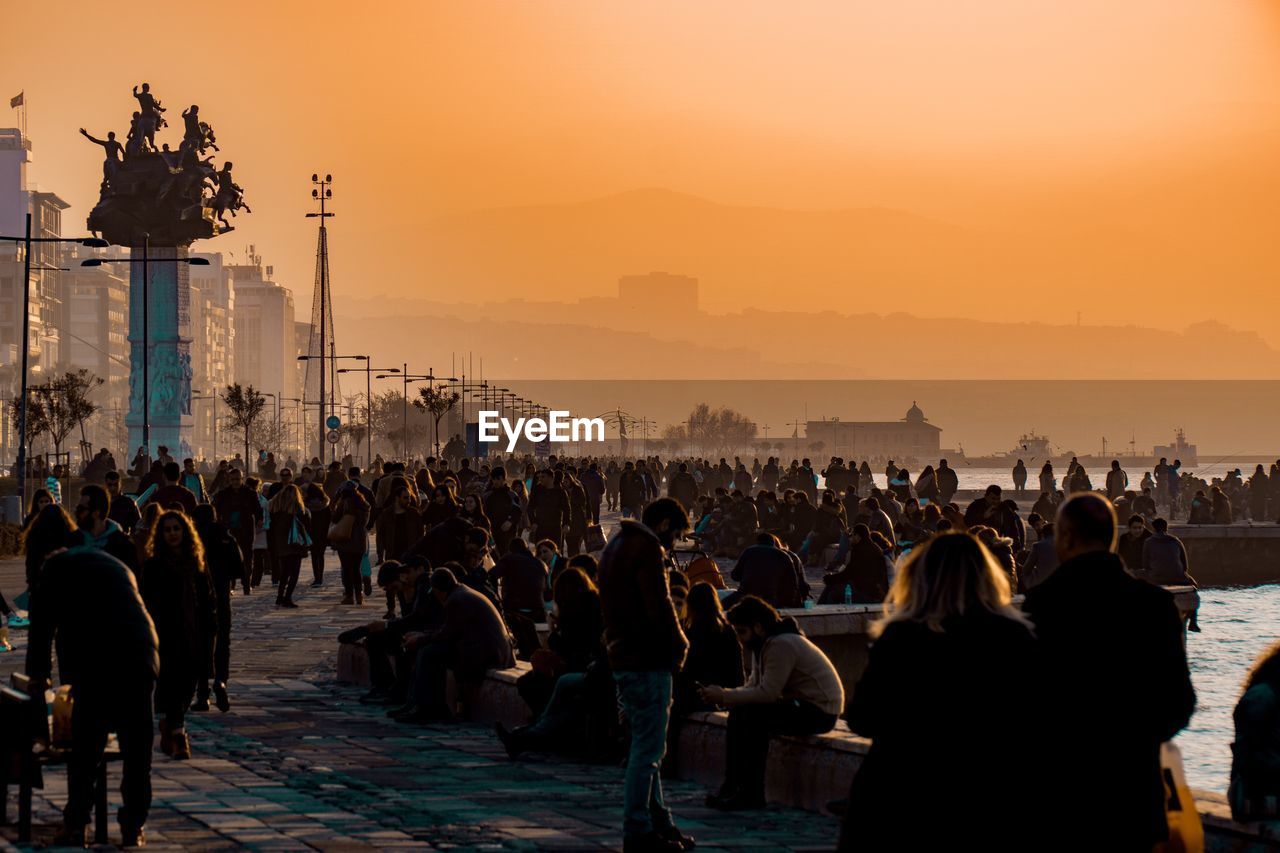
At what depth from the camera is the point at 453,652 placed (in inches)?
551

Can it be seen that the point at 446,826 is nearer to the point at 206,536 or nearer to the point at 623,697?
the point at 623,697

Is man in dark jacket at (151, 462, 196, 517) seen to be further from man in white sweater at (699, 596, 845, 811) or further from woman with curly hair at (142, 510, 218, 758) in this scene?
man in white sweater at (699, 596, 845, 811)

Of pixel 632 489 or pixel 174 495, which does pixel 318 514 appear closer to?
pixel 174 495

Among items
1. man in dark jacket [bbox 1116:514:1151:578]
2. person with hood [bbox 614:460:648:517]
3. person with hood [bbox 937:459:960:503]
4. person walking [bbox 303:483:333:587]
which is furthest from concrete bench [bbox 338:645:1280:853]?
person with hood [bbox 614:460:648:517]

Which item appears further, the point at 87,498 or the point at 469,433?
the point at 469,433

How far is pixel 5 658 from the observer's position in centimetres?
A: 1734

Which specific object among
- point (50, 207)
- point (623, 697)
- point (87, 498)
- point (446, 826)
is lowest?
point (446, 826)

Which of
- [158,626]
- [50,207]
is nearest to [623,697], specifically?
[158,626]

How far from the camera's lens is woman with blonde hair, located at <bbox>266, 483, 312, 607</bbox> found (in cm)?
2353

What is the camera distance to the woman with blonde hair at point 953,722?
5.28 m

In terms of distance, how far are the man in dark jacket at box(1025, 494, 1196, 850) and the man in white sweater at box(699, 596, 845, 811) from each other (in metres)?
4.32

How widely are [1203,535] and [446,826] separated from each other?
39801 mm

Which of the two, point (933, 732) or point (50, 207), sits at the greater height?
point (50, 207)

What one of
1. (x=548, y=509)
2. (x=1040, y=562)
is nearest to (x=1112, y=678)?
(x=1040, y=562)
